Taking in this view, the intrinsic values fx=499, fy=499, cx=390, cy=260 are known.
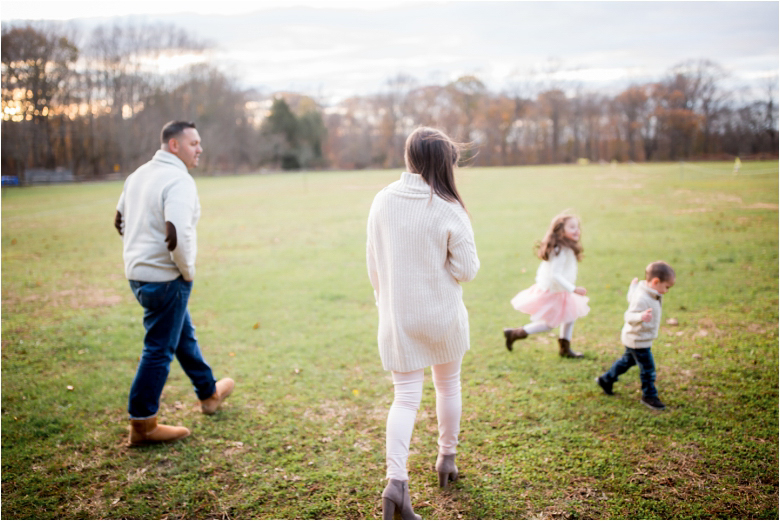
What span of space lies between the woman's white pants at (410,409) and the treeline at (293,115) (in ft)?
54.9

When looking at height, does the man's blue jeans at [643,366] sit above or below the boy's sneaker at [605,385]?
above

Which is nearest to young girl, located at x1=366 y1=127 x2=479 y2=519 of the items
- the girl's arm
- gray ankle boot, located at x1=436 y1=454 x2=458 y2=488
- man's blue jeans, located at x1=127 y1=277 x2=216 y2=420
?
gray ankle boot, located at x1=436 y1=454 x2=458 y2=488

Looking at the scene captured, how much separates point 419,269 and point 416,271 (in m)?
0.02

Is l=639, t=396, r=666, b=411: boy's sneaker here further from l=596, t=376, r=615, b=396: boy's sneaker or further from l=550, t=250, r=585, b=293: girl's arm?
l=550, t=250, r=585, b=293: girl's arm

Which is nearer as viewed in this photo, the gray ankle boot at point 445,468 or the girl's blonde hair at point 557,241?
the gray ankle boot at point 445,468

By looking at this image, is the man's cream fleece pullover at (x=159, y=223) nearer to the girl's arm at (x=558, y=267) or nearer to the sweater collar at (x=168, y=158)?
the sweater collar at (x=168, y=158)

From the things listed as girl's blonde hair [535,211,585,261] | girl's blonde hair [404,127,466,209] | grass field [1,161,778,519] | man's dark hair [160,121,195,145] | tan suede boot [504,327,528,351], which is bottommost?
grass field [1,161,778,519]

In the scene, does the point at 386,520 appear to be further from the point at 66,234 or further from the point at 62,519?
the point at 66,234

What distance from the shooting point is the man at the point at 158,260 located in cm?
312

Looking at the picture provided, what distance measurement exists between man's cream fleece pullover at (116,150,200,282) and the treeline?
14.9 metres

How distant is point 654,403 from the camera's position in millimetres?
3568

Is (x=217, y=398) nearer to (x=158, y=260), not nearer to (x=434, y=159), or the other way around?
(x=158, y=260)

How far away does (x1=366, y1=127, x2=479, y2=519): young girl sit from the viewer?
2334mm

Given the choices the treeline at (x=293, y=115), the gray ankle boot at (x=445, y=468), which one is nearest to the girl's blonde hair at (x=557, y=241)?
the gray ankle boot at (x=445, y=468)
